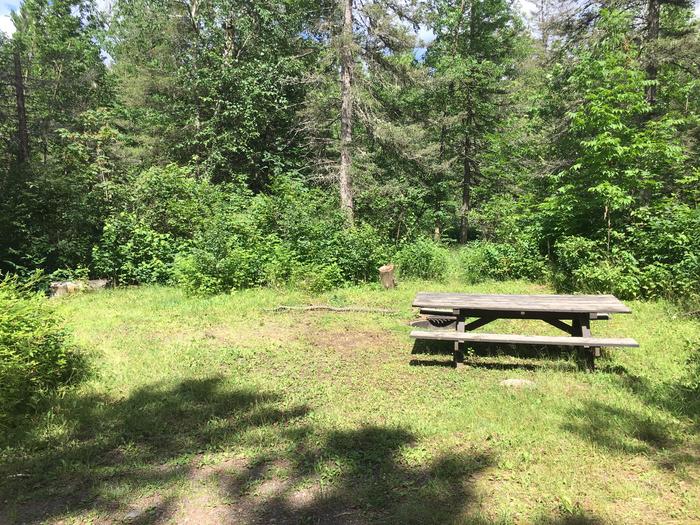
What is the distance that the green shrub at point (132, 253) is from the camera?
37.1 feet

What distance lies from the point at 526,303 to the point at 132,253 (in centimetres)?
971

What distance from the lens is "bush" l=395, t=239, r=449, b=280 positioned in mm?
11562

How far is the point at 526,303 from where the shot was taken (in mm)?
5844

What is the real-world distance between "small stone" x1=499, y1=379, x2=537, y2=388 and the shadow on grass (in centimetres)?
157

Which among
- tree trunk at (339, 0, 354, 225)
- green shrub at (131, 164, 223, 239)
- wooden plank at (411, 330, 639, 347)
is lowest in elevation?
wooden plank at (411, 330, 639, 347)

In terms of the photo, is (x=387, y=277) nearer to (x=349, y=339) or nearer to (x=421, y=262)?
(x=421, y=262)

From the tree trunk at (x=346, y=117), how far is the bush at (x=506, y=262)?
12.7 feet

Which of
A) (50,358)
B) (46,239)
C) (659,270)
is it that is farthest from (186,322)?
(659,270)

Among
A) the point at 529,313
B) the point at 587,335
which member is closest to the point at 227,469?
the point at 529,313

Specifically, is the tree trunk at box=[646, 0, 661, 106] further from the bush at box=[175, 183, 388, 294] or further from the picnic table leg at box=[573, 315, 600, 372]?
the picnic table leg at box=[573, 315, 600, 372]

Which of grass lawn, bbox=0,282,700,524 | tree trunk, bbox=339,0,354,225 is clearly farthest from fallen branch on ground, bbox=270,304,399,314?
tree trunk, bbox=339,0,354,225

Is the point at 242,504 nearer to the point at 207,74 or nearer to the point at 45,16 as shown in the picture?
the point at 207,74

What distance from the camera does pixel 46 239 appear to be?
11320 mm

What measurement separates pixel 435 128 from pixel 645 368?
591 inches
